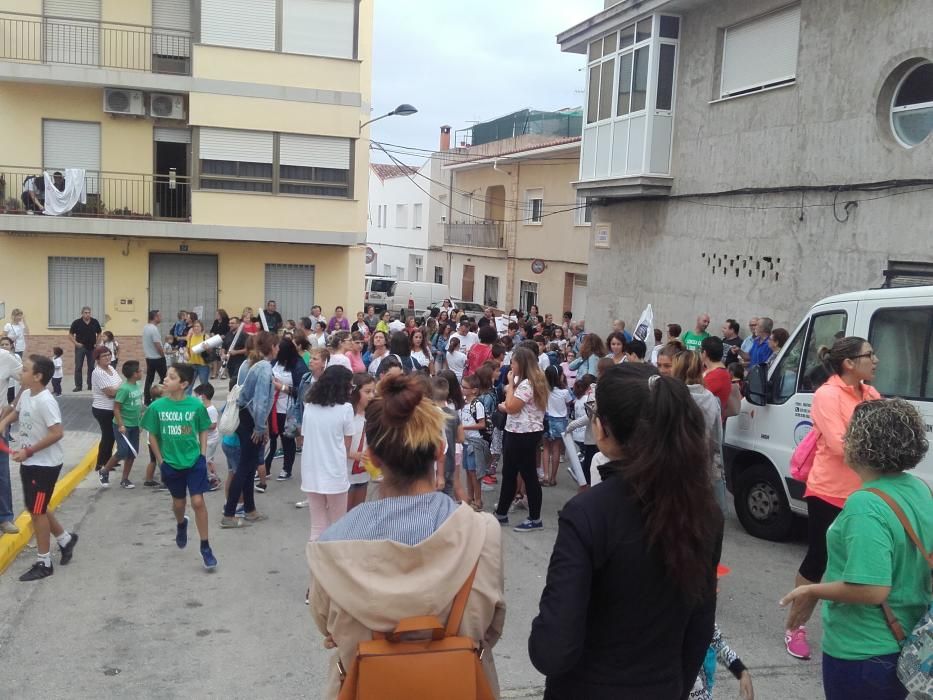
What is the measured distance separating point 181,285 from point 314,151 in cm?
475

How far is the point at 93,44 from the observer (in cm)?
2095

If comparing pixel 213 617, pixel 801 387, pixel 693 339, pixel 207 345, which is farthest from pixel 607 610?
pixel 207 345

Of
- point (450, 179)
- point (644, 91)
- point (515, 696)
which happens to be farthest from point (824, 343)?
point (450, 179)

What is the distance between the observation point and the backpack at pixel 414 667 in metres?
2.46

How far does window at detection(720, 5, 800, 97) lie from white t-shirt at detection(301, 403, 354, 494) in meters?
10.6

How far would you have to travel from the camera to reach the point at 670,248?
17.0m

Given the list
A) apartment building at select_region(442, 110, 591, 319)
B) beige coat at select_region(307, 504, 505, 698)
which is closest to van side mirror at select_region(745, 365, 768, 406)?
beige coat at select_region(307, 504, 505, 698)

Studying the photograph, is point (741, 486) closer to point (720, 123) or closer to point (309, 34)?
point (720, 123)

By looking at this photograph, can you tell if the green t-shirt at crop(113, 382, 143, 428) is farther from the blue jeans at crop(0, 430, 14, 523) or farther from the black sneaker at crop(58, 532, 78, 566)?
the black sneaker at crop(58, 532, 78, 566)

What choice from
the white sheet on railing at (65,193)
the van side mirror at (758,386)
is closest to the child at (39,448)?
the van side mirror at (758,386)

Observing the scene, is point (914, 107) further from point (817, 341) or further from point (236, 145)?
point (236, 145)

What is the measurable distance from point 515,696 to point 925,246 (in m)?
9.01

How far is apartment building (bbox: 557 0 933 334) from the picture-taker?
11875mm

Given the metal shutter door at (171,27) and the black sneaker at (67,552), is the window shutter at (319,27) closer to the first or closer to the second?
the metal shutter door at (171,27)
